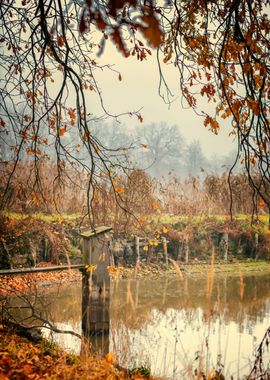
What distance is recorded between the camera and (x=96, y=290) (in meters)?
4.24

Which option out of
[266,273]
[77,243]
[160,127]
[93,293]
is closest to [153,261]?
[77,243]

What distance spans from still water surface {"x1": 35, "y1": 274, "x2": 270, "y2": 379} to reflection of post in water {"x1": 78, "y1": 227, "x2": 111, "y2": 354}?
0.10m

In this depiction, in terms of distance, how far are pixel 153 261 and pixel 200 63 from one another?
32.8 feet

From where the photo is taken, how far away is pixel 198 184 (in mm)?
15852

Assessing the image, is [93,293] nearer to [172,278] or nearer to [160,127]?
[172,278]

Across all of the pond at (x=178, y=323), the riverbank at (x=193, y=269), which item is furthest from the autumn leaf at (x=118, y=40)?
the riverbank at (x=193, y=269)

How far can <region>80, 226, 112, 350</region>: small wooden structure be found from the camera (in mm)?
4184

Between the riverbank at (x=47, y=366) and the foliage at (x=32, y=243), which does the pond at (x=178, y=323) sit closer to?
the riverbank at (x=47, y=366)

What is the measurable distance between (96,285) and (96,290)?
5 cm

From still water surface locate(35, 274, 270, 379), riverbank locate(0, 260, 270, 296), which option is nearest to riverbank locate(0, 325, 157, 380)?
still water surface locate(35, 274, 270, 379)

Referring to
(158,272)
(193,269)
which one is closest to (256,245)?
(193,269)

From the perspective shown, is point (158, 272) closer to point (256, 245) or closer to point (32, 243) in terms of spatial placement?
point (32, 243)

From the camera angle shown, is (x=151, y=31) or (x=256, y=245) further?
(x=256, y=245)

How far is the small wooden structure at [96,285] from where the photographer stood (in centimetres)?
418
